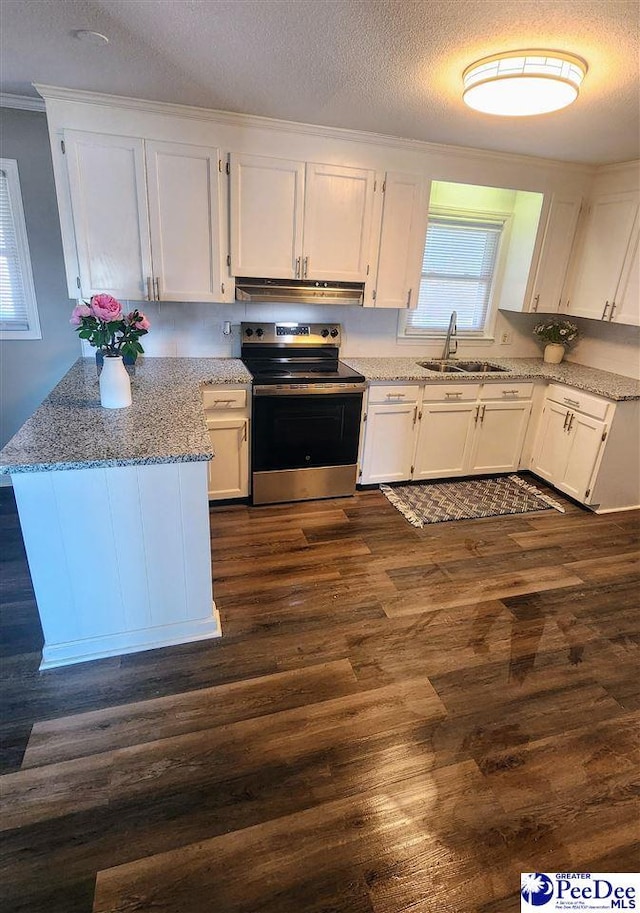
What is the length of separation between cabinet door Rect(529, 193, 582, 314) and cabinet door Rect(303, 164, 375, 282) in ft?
5.09

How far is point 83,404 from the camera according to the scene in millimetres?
2299

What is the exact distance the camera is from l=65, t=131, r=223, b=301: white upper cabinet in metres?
2.71

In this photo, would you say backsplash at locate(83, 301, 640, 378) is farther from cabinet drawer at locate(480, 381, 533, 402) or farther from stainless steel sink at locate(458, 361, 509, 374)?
cabinet drawer at locate(480, 381, 533, 402)

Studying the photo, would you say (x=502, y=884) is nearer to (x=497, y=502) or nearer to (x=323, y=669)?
(x=323, y=669)

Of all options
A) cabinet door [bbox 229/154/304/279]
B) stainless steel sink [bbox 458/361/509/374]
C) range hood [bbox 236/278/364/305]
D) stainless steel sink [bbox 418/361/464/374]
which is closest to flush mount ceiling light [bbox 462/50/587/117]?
cabinet door [bbox 229/154/304/279]

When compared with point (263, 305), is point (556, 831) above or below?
below

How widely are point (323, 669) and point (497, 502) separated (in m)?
2.14

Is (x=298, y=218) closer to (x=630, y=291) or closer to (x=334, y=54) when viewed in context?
(x=334, y=54)

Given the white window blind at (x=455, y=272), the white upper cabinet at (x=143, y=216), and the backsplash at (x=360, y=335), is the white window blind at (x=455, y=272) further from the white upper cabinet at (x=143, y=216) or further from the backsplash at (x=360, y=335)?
the white upper cabinet at (x=143, y=216)

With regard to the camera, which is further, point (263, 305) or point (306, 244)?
point (263, 305)

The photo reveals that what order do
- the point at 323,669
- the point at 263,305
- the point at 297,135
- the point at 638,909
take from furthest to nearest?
the point at 263,305, the point at 297,135, the point at 323,669, the point at 638,909

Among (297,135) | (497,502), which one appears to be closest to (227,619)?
(497,502)

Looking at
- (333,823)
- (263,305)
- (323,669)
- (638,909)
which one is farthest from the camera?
(263,305)

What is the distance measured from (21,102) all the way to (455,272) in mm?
3243
